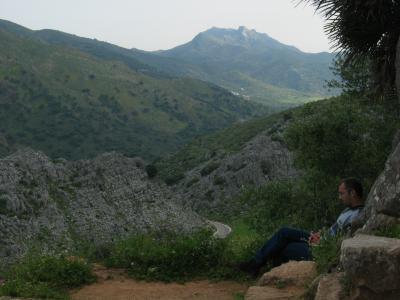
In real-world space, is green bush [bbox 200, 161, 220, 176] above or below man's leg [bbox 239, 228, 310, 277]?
below

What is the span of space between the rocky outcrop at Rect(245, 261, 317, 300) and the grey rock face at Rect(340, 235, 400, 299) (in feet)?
7.31

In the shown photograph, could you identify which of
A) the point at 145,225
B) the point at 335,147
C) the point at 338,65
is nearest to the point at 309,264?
the point at 335,147

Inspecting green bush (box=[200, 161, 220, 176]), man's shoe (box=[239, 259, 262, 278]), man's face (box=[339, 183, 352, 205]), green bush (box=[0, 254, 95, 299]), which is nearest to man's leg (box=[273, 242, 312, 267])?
man's shoe (box=[239, 259, 262, 278])

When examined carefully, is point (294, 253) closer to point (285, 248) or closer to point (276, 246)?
point (285, 248)

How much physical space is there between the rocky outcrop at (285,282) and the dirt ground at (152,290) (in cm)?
64

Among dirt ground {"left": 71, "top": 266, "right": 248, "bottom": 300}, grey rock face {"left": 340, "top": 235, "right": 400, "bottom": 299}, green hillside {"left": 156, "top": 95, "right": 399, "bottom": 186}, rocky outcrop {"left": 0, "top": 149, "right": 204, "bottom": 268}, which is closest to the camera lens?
grey rock face {"left": 340, "top": 235, "right": 400, "bottom": 299}

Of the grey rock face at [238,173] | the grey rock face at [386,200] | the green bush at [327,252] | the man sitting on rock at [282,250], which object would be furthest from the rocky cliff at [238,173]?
the grey rock face at [386,200]

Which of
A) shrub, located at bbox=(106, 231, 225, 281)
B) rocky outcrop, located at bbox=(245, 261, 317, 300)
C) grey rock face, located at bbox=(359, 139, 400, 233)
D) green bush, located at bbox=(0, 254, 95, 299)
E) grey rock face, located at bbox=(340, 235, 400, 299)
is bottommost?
green bush, located at bbox=(0, 254, 95, 299)

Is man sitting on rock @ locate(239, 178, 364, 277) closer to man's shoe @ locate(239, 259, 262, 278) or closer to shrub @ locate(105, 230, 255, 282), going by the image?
man's shoe @ locate(239, 259, 262, 278)

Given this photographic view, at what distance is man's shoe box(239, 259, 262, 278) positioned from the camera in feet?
33.5

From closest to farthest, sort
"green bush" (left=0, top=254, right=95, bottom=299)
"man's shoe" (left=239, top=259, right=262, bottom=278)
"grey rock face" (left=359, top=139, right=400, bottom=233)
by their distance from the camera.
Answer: "grey rock face" (left=359, top=139, right=400, bottom=233), "green bush" (left=0, top=254, right=95, bottom=299), "man's shoe" (left=239, top=259, right=262, bottom=278)

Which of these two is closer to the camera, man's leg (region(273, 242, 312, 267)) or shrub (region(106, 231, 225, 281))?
man's leg (region(273, 242, 312, 267))

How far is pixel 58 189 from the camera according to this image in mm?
48281

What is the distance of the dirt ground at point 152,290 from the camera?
9.21 metres
